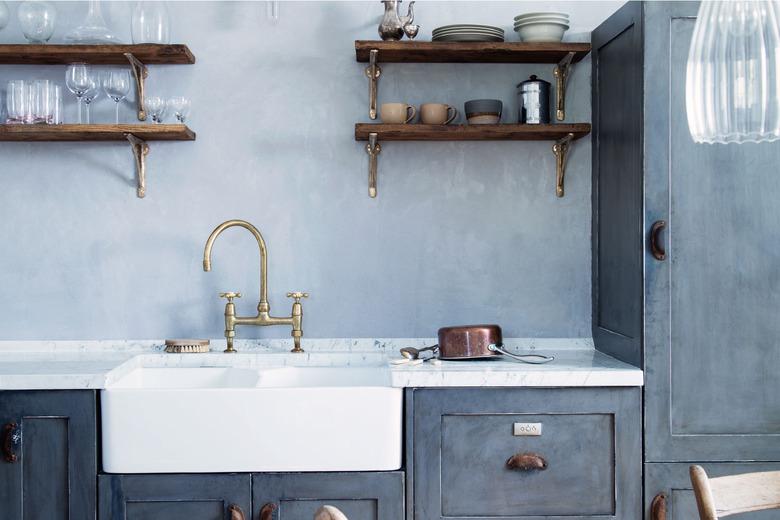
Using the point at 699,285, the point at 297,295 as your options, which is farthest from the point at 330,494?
the point at 699,285

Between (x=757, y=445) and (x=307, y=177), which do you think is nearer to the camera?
(x=757, y=445)

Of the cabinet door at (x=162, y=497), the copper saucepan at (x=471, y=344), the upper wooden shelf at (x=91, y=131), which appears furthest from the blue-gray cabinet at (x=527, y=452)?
the upper wooden shelf at (x=91, y=131)

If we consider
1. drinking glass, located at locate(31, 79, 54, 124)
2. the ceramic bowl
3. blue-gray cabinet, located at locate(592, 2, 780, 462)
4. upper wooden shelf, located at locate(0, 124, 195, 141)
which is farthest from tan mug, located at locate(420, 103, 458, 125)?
drinking glass, located at locate(31, 79, 54, 124)

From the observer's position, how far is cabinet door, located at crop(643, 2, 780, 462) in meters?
2.27

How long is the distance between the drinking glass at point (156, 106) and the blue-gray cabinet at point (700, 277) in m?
1.44

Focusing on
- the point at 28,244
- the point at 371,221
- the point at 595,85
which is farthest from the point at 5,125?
the point at 595,85

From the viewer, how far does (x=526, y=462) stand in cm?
224

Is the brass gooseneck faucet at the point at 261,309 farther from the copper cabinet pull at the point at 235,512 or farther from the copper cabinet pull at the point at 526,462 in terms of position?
the copper cabinet pull at the point at 526,462

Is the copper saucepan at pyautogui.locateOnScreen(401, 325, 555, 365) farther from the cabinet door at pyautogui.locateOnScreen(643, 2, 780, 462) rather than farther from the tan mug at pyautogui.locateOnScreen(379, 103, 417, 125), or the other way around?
the tan mug at pyautogui.locateOnScreen(379, 103, 417, 125)

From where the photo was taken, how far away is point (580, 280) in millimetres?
2814

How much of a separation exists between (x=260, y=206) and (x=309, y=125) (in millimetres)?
314

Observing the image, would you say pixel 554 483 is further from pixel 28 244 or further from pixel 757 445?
pixel 28 244

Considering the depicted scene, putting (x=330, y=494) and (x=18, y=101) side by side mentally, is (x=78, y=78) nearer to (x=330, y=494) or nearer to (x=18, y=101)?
(x=18, y=101)

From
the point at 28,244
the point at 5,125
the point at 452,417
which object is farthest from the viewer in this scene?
the point at 28,244
